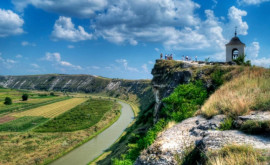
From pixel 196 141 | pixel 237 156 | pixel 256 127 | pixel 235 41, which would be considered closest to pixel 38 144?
pixel 235 41

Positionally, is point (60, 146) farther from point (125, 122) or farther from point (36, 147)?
point (125, 122)

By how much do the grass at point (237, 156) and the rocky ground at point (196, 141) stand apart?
1.56ft

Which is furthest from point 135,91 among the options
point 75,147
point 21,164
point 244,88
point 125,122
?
point 244,88

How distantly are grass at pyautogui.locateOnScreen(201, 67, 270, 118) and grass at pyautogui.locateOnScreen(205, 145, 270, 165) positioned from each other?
3.38 meters

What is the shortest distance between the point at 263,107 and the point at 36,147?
44.1 meters

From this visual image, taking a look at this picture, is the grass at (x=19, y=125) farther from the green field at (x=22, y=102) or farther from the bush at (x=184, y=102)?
the bush at (x=184, y=102)

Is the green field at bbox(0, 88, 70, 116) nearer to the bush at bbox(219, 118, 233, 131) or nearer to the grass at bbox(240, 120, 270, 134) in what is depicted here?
the bush at bbox(219, 118, 233, 131)

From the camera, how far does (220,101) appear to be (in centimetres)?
984

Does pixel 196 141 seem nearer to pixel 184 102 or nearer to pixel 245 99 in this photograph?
pixel 245 99

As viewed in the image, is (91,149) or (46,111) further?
(46,111)

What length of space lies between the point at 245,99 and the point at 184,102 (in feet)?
14.6

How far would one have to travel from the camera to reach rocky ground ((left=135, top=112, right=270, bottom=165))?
595 centimetres

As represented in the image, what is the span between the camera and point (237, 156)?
16.1 feet

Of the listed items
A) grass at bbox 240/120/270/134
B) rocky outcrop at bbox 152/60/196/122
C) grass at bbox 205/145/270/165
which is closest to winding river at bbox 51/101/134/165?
rocky outcrop at bbox 152/60/196/122
